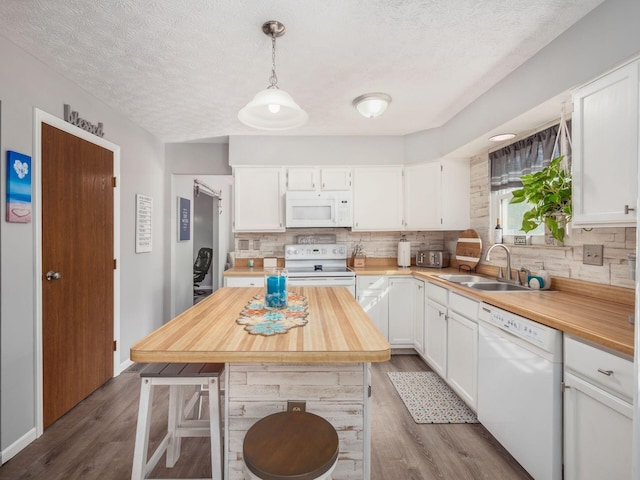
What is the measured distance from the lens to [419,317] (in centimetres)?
319

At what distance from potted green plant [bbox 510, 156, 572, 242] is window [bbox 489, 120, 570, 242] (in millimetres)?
364

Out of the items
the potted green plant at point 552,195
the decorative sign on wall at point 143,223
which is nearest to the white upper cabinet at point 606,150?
the potted green plant at point 552,195

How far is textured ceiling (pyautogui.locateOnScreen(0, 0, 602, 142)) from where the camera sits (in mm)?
1615

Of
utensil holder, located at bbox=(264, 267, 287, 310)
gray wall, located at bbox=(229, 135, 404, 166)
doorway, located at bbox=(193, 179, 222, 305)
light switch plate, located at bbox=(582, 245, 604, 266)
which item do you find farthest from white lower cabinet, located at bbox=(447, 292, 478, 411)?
doorway, located at bbox=(193, 179, 222, 305)

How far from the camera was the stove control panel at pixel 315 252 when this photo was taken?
3736mm

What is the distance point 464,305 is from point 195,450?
2011 millimetres

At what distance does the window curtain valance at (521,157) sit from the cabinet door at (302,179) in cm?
186

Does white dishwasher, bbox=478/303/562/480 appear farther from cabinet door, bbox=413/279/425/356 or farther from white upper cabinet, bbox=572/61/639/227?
cabinet door, bbox=413/279/425/356

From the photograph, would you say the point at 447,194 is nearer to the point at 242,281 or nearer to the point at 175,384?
the point at 242,281

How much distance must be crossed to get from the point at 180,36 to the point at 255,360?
1900mm

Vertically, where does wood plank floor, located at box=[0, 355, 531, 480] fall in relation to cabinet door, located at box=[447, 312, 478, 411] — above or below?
below

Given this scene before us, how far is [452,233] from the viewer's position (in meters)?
3.71

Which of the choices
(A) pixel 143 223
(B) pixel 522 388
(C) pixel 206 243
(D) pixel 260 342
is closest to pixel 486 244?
(B) pixel 522 388

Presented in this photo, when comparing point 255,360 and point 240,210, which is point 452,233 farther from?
point 255,360
